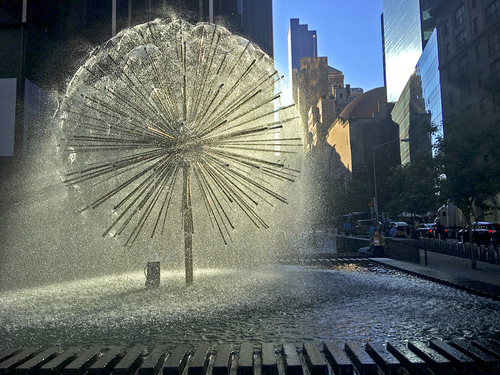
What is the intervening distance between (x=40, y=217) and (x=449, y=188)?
42.6ft

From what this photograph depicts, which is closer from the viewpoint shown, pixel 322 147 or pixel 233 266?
pixel 233 266

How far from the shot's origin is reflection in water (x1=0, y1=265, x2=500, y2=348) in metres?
5.11

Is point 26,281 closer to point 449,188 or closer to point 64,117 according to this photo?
point 64,117

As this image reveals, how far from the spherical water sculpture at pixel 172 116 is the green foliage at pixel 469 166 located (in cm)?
813

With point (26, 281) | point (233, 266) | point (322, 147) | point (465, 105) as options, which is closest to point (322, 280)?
point (233, 266)

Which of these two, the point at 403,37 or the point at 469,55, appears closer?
the point at 469,55

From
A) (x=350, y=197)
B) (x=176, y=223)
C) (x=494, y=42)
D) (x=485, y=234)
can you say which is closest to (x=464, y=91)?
(x=494, y=42)

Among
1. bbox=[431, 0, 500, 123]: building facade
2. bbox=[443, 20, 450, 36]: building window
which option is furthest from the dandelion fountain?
bbox=[443, 20, 450, 36]: building window

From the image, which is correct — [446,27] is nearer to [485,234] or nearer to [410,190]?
[410,190]

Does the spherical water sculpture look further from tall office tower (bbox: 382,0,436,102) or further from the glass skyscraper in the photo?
tall office tower (bbox: 382,0,436,102)

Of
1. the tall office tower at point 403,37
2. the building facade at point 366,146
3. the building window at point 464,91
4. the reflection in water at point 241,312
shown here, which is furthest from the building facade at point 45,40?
the building facade at point 366,146

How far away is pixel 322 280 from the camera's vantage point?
376 inches

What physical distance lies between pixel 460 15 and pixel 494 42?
834cm

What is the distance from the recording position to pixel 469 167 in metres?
14.8
